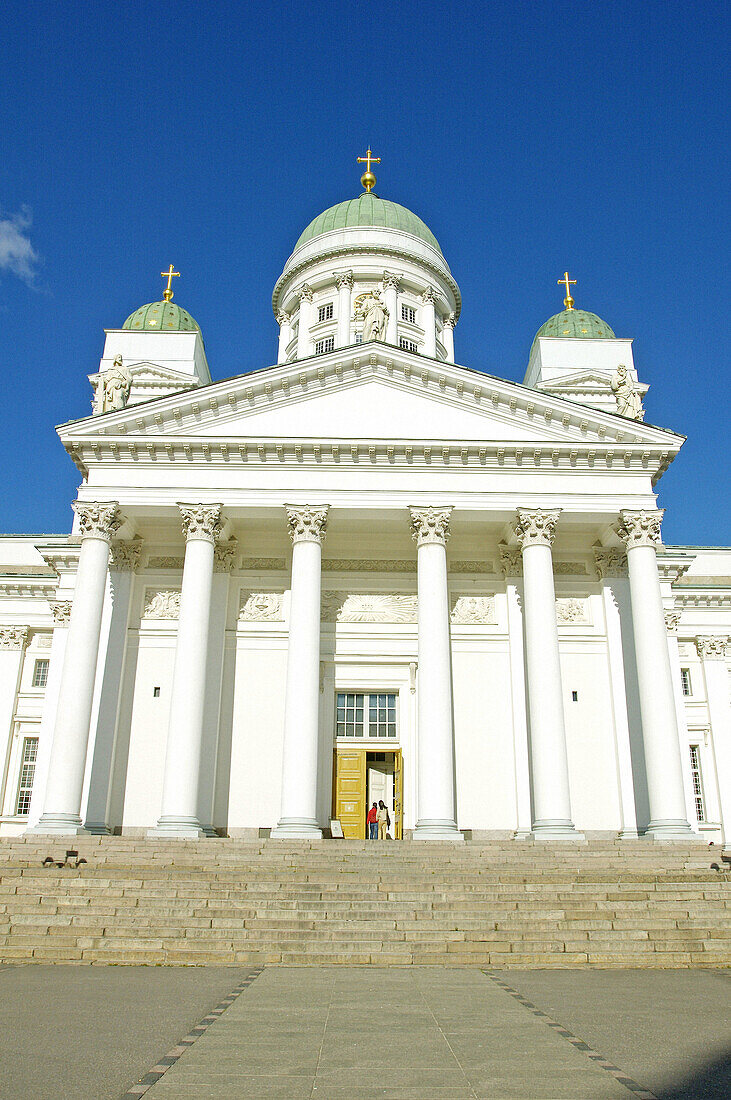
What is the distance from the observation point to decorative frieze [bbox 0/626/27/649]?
132 feet

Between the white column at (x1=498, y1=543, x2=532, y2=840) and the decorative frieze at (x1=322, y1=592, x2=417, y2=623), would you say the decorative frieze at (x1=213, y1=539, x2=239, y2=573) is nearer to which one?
the decorative frieze at (x1=322, y1=592, x2=417, y2=623)

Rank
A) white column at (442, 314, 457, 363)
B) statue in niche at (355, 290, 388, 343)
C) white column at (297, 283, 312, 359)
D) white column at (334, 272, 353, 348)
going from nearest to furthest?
statue in niche at (355, 290, 388, 343)
white column at (334, 272, 353, 348)
white column at (297, 283, 312, 359)
white column at (442, 314, 457, 363)

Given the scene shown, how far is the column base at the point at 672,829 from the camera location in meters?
21.3

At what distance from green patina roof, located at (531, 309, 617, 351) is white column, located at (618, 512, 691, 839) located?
744 inches

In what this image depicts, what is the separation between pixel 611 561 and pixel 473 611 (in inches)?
171

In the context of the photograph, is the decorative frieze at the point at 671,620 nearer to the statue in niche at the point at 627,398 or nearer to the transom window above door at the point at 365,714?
the statue in niche at the point at 627,398

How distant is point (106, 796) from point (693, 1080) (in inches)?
814

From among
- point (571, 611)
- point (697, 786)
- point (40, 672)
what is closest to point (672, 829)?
point (571, 611)

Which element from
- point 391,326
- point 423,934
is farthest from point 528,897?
point 391,326

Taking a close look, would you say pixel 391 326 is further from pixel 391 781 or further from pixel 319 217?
pixel 391 781

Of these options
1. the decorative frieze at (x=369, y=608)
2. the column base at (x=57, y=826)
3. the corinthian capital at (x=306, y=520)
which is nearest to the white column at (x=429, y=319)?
the decorative frieze at (x=369, y=608)

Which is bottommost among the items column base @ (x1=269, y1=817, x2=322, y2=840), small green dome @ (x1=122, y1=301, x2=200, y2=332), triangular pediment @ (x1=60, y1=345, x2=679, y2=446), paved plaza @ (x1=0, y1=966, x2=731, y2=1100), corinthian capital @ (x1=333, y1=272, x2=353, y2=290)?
paved plaza @ (x1=0, y1=966, x2=731, y2=1100)

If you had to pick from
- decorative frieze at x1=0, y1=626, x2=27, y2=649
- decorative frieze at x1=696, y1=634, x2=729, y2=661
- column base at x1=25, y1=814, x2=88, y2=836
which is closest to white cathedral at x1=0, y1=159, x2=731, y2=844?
column base at x1=25, y1=814, x2=88, y2=836

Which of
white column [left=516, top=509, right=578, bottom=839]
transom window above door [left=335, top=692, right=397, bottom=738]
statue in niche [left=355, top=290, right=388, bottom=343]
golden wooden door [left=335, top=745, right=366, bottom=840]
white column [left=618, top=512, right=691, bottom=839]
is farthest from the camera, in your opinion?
transom window above door [left=335, top=692, right=397, bottom=738]
